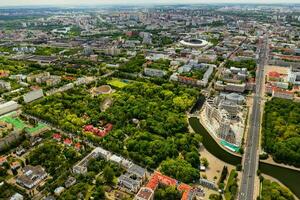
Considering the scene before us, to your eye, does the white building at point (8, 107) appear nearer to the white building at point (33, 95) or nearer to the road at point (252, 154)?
the white building at point (33, 95)

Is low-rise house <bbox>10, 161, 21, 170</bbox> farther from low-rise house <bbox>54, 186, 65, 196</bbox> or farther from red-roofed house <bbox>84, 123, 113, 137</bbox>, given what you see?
red-roofed house <bbox>84, 123, 113, 137</bbox>

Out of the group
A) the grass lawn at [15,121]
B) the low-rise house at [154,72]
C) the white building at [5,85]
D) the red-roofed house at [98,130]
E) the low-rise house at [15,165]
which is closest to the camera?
the low-rise house at [15,165]

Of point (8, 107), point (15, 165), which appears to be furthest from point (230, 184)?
point (8, 107)

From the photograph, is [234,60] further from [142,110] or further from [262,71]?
[142,110]

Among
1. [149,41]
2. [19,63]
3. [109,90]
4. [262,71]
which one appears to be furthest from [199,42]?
[19,63]

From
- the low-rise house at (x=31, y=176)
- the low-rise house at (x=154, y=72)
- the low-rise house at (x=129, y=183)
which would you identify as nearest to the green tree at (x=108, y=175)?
the low-rise house at (x=129, y=183)

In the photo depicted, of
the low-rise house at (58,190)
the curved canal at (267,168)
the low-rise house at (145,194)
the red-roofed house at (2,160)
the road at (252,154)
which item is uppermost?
the low-rise house at (145,194)
